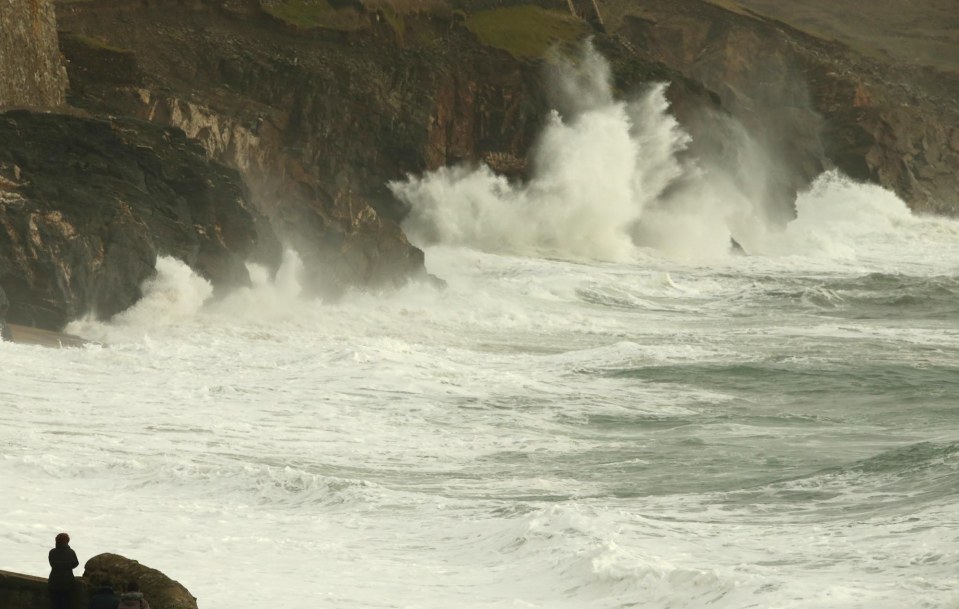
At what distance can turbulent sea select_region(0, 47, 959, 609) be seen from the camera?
1311 cm

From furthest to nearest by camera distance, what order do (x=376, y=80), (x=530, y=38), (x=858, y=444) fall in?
(x=530, y=38) → (x=376, y=80) → (x=858, y=444)

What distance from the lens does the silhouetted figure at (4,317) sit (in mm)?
23456

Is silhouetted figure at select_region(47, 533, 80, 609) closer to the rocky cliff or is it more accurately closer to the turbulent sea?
the turbulent sea

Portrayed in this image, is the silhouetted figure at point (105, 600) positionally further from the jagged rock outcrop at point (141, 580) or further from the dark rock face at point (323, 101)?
the dark rock face at point (323, 101)

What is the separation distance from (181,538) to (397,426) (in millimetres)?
6452

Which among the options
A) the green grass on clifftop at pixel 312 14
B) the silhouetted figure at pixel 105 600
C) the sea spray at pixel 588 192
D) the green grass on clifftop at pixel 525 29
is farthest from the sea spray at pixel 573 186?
the silhouetted figure at pixel 105 600

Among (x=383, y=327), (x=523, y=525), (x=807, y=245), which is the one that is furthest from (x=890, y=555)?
(x=807, y=245)

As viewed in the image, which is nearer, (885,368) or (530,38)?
(885,368)

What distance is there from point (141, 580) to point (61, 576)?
52cm

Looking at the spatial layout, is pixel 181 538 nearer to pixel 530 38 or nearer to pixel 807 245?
pixel 530 38

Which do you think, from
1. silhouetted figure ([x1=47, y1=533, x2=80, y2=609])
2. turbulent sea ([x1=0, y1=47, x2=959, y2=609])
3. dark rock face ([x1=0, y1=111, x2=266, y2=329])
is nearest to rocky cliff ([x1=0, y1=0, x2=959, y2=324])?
dark rock face ([x1=0, y1=111, x2=266, y2=329])

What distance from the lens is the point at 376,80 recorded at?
4316 cm

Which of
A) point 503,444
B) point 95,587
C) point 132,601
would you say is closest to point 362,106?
point 503,444

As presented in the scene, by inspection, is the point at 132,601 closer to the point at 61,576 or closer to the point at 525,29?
the point at 61,576
